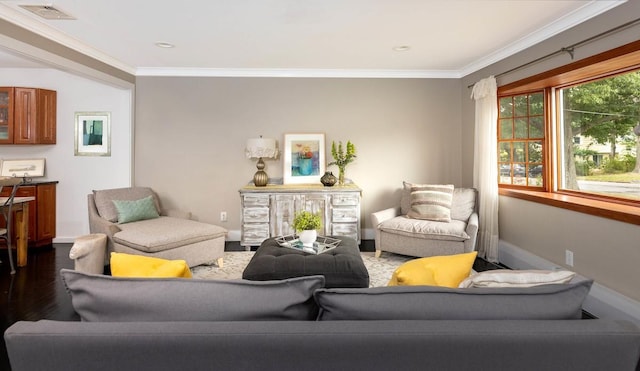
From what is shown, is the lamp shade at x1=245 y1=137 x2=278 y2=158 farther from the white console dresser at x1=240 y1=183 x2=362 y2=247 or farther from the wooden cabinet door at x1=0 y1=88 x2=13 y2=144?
the wooden cabinet door at x1=0 y1=88 x2=13 y2=144

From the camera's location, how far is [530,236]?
3.76 m

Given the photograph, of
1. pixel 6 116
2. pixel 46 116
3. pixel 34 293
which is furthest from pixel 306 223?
pixel 6 116

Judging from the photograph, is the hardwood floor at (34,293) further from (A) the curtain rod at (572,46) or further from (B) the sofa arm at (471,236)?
(A) the curtain rod at (572,46)

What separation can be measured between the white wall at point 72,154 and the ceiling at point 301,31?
1.90 feet

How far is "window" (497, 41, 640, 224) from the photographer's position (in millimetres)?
2994

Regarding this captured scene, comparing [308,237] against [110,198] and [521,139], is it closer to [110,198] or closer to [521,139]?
[110,198]

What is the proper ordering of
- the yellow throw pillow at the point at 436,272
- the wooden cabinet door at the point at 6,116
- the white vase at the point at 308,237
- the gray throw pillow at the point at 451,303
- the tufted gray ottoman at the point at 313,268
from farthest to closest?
the wooden cabinet door at the point at 6,116, the white vase at the point at 308,237, the tufted gray ottoman at the point at 313,268, the yellow throw pillow at the point at 436,272, the gray throw pillow at the point at 451,303

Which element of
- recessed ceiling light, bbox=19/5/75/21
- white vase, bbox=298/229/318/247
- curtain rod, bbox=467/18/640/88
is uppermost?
recessed ceiling light, bbox=19/5/75/21

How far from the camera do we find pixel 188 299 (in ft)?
3.86

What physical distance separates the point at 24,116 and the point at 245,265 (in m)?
3.69

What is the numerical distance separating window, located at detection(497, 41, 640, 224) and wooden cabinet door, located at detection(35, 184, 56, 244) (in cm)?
598

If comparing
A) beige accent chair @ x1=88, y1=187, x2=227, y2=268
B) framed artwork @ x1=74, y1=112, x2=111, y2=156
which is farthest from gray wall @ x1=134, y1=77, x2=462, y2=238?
beige accent chair @ x1=88, y1=187, x2=227, y2=268

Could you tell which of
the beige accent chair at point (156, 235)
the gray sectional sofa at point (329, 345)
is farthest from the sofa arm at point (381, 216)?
the gray sectional sofa at point (329, 345)

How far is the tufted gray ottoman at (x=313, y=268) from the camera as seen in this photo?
2.55 m
